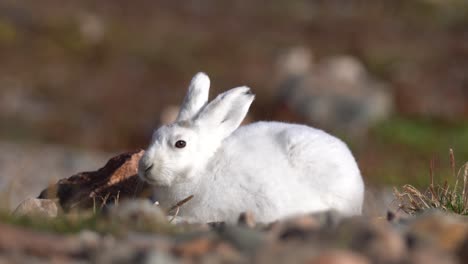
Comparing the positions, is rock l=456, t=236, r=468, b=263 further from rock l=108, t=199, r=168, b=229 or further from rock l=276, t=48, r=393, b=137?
rock l=276, t=48, r=393, b=137

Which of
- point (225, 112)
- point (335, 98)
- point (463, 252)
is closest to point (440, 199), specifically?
point (225, 112)

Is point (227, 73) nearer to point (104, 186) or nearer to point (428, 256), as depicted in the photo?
point (104, 186)

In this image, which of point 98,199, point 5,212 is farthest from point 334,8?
point 5,212

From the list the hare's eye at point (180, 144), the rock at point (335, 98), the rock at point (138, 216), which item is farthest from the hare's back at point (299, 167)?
the rock at point (335, 98)

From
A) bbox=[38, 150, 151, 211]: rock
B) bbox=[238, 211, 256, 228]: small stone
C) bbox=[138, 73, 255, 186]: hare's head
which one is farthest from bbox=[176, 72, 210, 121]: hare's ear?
bbox=[238, 211, 256, 228]: small stone

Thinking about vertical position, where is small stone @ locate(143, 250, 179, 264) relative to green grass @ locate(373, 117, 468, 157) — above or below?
above

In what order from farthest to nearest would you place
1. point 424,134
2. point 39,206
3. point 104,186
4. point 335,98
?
point 335,98 < point 424,134 < point 104,186 < point 39,206

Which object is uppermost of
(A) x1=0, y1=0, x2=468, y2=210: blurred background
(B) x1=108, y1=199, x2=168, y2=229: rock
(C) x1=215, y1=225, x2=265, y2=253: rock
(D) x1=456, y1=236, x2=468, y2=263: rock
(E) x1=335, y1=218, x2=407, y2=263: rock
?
(A) x1=0, y1=0, x2=468, y2=210: blurred background
